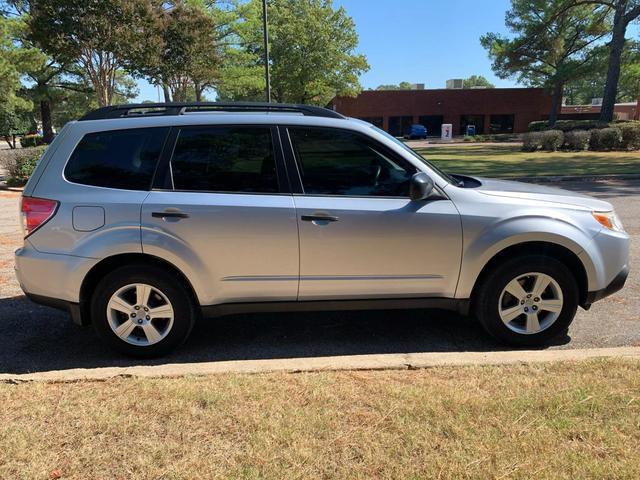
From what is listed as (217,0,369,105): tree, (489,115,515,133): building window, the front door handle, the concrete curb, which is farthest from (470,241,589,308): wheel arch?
(489,115,515,133): building window

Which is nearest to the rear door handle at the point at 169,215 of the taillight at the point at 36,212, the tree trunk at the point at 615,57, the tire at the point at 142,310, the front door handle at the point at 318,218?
the tire at the point at 142,310

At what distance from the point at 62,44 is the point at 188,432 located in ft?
52.0

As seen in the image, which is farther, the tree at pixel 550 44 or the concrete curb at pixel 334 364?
the tree at pixel 550 44

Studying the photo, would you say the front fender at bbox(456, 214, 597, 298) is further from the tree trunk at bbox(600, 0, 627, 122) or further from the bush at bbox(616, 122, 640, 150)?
the tree trunk at bbox(600, 0, 627, 122)

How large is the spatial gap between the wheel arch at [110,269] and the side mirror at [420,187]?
69.3 inches

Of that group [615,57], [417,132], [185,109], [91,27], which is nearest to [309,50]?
[615,57]

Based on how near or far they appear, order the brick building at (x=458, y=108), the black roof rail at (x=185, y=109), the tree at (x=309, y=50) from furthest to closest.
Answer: the brick building at (x=458, y=108) < the tree at (x=309, y=50) < the black roof rail at (x=185, y=109)

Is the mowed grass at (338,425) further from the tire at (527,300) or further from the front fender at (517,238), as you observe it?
the front fender at (517,238)

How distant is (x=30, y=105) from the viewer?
3136 cm

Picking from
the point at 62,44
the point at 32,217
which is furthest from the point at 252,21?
the point at 32,217

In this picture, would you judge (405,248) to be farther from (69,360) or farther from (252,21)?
(252,21)

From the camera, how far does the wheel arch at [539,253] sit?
378cm

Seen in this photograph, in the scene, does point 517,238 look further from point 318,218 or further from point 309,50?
point 309,50

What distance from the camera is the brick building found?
54.0 m
